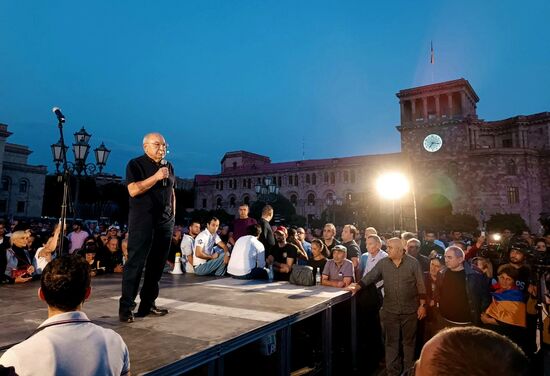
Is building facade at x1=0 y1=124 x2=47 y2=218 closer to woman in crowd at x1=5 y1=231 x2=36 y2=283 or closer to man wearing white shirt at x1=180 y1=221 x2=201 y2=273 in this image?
woman in crowd at x1=5 y1=231 x2=36 y2=283

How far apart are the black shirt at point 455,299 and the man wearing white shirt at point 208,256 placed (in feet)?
13.1

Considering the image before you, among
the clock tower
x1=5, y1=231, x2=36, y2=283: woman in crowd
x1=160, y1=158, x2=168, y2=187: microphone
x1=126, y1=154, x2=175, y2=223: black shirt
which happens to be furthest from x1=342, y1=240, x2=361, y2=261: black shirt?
the clock tower

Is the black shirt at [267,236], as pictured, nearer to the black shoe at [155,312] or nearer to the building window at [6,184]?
the black shoe at [155,312]

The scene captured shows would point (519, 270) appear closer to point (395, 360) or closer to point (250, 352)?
point (395, 360)

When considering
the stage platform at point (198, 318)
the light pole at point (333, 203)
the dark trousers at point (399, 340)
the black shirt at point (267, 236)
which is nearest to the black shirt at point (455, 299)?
the dark trousers at point (399, 340)

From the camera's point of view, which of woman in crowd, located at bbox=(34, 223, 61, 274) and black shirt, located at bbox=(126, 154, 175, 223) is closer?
black shirt, located at bbox=(126, 154, 175, 223)

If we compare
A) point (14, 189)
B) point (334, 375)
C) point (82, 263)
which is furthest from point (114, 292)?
point (14, 189)

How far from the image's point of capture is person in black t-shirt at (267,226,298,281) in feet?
21.0

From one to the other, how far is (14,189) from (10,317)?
62.3 meters

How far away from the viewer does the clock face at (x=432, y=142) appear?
39.5m

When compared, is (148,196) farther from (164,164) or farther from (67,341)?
(67,341)

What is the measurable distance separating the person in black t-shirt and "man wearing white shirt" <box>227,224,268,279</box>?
0.34m

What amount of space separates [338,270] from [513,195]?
4011 centimetres

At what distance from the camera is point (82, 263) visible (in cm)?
190
